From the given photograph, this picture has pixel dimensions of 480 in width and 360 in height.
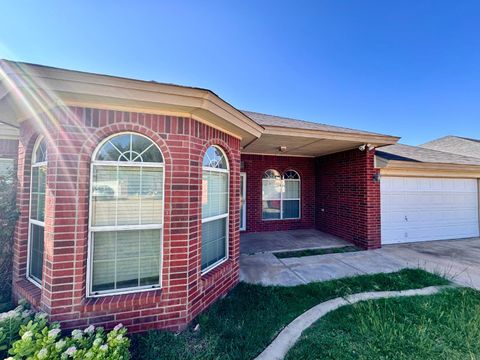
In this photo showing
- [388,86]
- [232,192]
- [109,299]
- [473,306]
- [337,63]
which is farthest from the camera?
[388,86]

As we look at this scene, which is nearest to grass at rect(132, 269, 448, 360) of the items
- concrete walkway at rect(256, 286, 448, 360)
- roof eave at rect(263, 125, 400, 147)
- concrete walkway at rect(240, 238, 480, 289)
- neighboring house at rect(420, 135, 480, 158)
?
concrete walkway at rect(256, 286, 448, 360)

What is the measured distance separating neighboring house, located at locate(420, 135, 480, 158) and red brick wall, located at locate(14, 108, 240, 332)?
15.3 metres

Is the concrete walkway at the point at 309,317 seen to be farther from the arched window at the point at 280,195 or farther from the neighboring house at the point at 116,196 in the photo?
the arched window at the point at 280,195

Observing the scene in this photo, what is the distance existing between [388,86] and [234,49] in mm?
9194

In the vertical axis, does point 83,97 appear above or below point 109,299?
above

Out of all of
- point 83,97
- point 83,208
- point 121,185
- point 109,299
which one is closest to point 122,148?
point 121,185

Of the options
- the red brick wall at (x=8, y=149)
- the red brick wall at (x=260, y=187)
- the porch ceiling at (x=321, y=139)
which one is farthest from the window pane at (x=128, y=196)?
the red brick wall at (x=260, y=187)

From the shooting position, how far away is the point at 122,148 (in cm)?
279

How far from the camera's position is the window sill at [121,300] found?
2.55 metres

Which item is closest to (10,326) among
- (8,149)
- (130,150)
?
(130,150)

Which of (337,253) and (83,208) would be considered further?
(337,253)

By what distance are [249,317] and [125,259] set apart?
1994 mm

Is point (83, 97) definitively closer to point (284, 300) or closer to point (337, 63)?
point (284, 300)

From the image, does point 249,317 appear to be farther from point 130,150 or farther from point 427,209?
point 427,209
